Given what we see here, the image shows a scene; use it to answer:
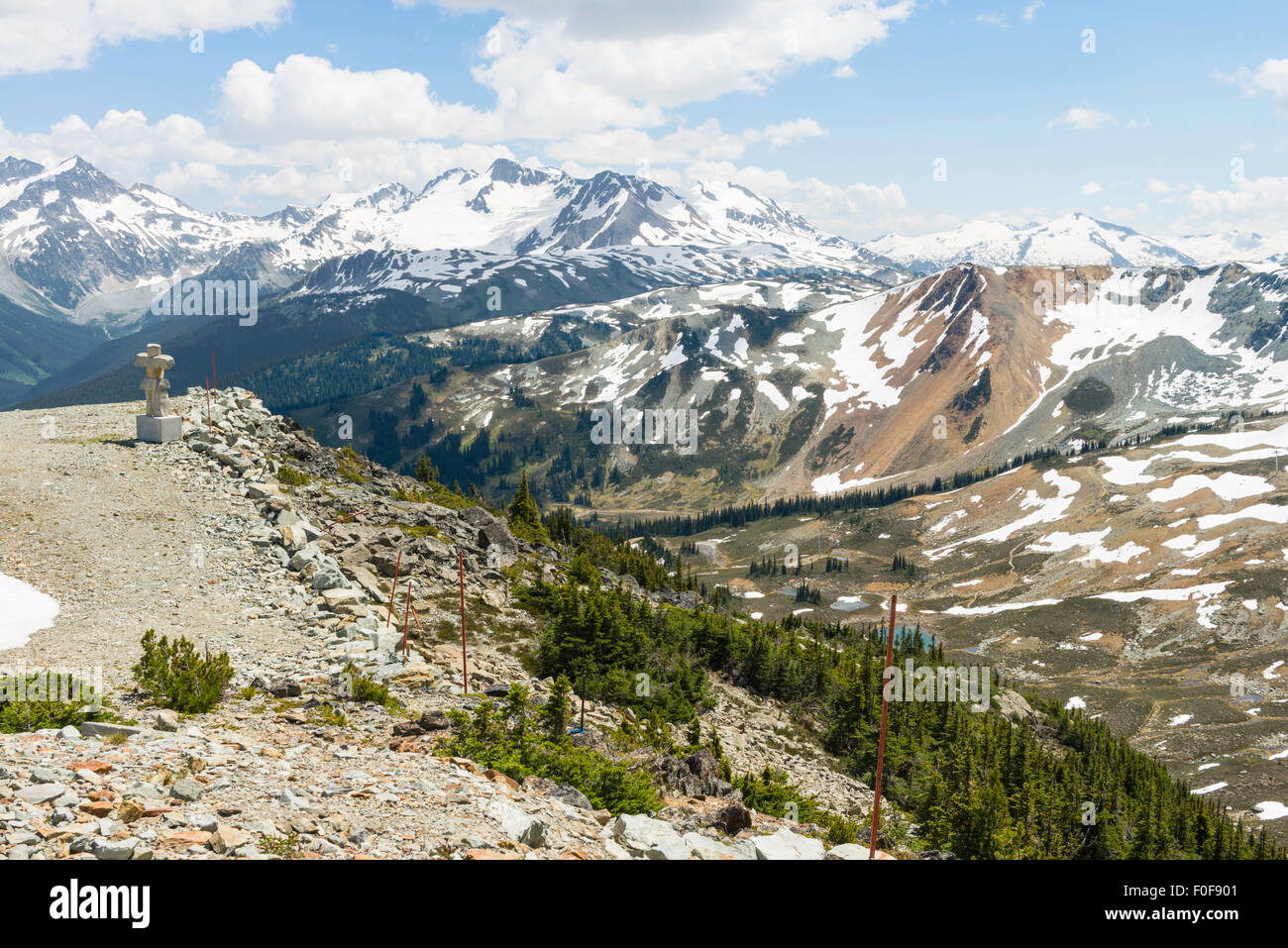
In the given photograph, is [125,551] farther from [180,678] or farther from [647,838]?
[647,838]

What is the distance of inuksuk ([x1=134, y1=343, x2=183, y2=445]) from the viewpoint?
42.7 m

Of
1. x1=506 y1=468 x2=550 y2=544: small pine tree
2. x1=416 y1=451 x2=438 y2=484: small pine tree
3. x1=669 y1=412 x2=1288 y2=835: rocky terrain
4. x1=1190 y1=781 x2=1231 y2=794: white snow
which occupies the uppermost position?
x1=416 y1=451 x2=438 y2=484: small pine tree

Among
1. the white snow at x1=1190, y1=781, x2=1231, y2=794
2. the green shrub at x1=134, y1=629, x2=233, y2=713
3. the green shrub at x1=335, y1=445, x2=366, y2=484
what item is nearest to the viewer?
the green shrub at x1=134, y1=629, x2=233, y2=713

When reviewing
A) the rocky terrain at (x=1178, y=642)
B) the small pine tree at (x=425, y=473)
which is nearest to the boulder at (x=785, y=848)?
the small pine tree at (x=425, y=473)

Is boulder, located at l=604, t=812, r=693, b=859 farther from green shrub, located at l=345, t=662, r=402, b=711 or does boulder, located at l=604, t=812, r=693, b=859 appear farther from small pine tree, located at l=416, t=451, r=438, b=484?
small pine tree, located at l=416, t=451, r=438, b=484

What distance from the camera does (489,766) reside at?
67.6 feet

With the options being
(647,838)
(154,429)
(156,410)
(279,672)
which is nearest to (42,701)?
(279,672)

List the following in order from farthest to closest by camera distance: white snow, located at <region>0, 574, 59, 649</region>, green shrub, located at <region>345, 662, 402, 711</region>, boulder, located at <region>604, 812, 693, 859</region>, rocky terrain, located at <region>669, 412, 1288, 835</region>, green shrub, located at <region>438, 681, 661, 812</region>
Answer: rocky terrain, located at <region>669, 412, 1288, 835</region>
white snow, located at <region>0, 574, 59, 649</region>
green shrub, located at <region>345, 662, 402, 711</region>
green shrub, located at <region>438, 681, 661, 812</region>
boulder, located at <region>604, 812, 693, 859</region>

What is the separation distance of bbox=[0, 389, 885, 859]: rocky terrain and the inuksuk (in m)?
1.35

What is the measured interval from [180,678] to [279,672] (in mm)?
4503

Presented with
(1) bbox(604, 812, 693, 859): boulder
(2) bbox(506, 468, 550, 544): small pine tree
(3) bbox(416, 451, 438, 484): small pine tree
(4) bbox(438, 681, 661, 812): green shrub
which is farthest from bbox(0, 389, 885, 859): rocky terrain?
(3) bbox(416, 451, 438, 484): small pine tree

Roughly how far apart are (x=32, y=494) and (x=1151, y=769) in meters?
126
